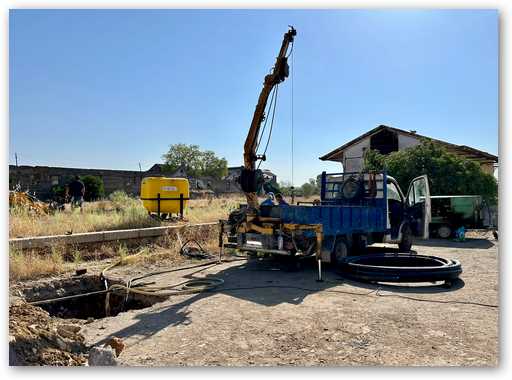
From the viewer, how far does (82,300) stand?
7.19m

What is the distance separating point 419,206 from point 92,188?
807 inches

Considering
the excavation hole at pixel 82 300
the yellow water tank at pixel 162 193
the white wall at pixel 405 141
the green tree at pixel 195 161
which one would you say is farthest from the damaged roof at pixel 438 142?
the green tree at pixel 195 161

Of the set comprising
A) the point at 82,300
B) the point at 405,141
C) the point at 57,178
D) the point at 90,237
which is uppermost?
the point at 405,141

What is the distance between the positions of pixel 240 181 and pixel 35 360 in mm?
5229

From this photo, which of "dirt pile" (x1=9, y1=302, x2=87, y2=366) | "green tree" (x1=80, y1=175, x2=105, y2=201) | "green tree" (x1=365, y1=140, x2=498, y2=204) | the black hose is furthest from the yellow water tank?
"green tree" (x1=80, y1=175, x2=105, y2=201)

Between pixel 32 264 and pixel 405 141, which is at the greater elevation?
pixel 405 141

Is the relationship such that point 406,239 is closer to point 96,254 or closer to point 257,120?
point 257,120

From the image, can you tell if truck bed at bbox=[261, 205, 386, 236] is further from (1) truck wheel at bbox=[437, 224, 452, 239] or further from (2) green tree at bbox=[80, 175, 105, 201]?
(2) green tree at bbox=[80, 175, 105, 201]

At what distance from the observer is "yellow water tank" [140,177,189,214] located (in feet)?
39.7

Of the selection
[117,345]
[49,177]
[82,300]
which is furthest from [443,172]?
[49,177]

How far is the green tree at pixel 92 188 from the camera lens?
25078mm

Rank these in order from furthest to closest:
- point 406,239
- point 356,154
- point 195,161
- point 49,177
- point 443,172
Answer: point 195,161
point 356,154
point 49,177
point 443,172
point 406,239

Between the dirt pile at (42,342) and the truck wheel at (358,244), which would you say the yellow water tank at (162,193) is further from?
the dirt pile at (42,342)

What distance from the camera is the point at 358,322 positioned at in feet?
15.9
